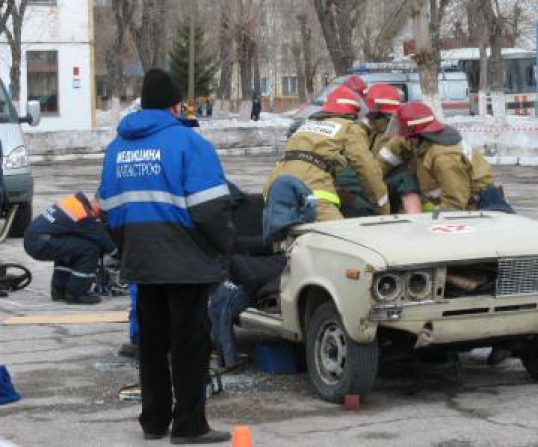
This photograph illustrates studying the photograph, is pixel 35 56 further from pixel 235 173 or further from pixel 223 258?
pixel 223 258

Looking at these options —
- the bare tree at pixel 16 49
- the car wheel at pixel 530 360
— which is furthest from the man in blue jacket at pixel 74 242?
the bare tree at pixel 16 49

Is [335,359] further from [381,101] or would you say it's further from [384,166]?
[381,101]

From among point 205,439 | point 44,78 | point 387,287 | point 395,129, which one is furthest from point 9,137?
point 44,78

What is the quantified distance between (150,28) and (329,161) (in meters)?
46.5

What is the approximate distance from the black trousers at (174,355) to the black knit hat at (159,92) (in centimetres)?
90

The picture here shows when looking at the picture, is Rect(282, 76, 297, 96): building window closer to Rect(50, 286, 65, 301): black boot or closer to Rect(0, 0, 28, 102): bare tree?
Rect(0, 0, 28, 102): bare tree

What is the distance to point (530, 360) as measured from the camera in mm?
7859

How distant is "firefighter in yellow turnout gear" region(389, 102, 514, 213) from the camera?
849 cm

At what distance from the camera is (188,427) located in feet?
21.1

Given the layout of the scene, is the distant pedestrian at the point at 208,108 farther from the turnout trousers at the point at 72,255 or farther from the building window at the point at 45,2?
the turnout trousers at the point at 72,255

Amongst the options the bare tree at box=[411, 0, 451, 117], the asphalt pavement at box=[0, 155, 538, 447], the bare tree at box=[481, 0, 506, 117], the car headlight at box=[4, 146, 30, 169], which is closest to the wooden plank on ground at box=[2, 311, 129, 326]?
the asphalt pavement at box=[0, 155, 538, 447]

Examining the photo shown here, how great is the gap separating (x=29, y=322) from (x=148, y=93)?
429 centimetres

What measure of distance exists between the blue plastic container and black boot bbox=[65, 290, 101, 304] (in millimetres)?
3340

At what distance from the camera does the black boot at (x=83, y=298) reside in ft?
37.1
